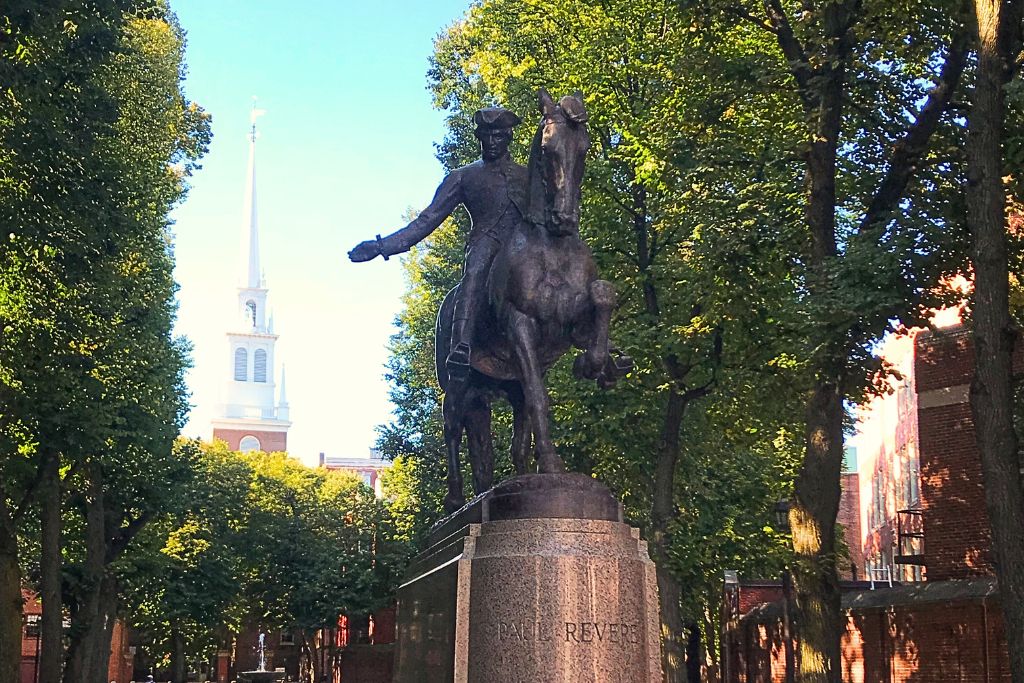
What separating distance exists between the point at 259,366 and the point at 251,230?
21.5 m

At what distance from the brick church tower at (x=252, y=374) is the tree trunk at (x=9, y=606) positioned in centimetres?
15074

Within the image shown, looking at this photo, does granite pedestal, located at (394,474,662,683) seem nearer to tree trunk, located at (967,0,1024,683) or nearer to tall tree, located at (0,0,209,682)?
tree trunk, located at (967,0,1024,683)

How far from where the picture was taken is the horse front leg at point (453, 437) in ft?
40.4

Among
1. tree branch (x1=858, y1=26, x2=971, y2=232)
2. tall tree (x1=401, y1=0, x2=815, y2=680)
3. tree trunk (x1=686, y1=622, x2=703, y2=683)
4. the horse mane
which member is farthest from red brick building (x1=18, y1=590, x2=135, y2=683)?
the horse mane

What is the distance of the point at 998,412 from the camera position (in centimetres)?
1523

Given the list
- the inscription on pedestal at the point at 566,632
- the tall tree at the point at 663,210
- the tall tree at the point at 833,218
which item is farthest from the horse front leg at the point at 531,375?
the tall tree at the point at 663,210

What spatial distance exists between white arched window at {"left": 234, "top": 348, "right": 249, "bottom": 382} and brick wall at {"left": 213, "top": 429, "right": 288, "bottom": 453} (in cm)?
910

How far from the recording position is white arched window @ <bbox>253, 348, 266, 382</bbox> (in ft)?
613

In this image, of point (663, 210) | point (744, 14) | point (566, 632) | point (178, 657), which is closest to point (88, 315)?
point (663, 210)

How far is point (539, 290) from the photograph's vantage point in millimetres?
10781

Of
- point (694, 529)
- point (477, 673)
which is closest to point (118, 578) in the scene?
A: point (694, 529)

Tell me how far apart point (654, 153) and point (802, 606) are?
8314mm

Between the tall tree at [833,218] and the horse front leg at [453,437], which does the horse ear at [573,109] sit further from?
the tall tree at [833,218]

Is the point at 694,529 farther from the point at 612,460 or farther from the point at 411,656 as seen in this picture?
the point at 411,656
